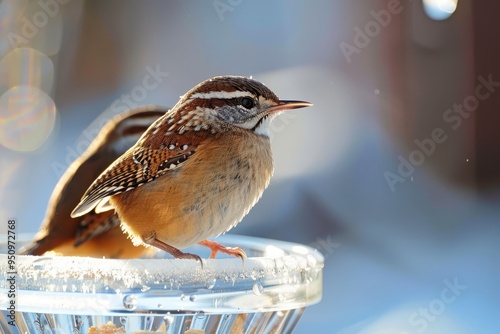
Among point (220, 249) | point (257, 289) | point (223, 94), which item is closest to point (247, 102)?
point (223, 94)

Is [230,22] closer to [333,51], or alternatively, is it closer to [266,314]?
[333,51]

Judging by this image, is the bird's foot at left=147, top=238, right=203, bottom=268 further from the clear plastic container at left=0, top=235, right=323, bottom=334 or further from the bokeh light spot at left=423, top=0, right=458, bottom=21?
the bokeh light spot at left=423, top=0, right=458, bottom=21

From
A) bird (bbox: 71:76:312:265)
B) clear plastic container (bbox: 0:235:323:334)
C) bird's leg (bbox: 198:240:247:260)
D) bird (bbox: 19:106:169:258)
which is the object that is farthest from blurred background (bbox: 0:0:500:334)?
clear plastic container (bbox: 0:235:323:334)

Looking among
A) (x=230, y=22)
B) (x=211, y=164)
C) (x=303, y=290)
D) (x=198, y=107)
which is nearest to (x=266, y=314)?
(x=303, y=290)

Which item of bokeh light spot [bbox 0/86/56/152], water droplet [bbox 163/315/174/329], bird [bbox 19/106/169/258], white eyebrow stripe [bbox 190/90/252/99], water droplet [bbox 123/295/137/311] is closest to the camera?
water droplet [bbox 123/295/137/311]

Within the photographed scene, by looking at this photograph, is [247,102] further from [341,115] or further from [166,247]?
[341,115]

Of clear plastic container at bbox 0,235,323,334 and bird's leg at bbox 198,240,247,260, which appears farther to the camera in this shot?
bird's leg at bbox 198,240,247,260
